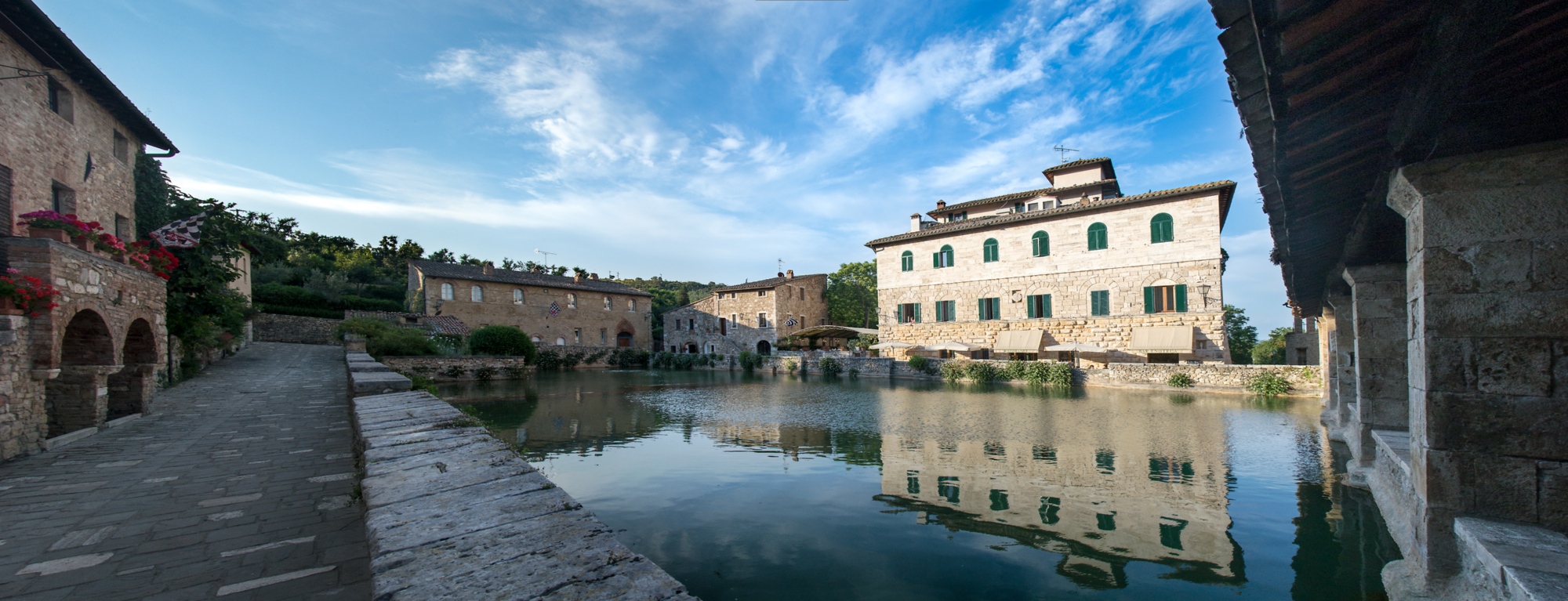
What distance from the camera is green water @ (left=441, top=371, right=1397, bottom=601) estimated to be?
14.4ft

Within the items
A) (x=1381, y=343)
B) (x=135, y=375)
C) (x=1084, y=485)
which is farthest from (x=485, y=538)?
(x=135, y=375)

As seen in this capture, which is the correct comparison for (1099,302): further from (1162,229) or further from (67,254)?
(67,254)

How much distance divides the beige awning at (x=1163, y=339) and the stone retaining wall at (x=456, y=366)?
2391cm

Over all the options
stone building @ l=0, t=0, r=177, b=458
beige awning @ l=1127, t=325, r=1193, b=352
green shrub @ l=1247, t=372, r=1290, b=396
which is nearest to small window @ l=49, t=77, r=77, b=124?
stone building @ l=0, t=0, r=177, b=458

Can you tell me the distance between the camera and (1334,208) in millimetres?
4480

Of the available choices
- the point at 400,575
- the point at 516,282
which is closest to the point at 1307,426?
the point at 400,575

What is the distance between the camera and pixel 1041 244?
82.0ft

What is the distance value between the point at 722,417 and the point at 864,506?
23.8ft

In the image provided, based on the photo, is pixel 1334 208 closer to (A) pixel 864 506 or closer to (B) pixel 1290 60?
(B) pixel 1290 60

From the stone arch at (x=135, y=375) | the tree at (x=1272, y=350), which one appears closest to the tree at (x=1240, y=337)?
the tree at (x=1272, y=350)

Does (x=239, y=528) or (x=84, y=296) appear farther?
(x=84, y=296)

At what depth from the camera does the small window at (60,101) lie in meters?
10.5

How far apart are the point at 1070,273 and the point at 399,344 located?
25.8m

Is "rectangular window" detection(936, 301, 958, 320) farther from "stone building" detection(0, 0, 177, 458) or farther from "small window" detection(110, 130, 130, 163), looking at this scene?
"small window" detection(110, 130, 130, 163)
